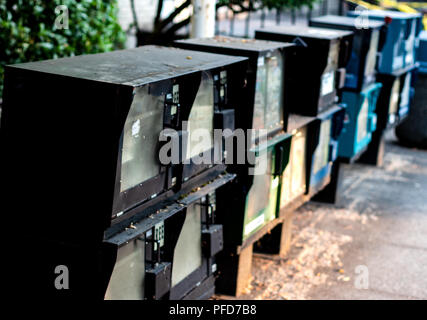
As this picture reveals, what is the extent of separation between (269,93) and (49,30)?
2827mm

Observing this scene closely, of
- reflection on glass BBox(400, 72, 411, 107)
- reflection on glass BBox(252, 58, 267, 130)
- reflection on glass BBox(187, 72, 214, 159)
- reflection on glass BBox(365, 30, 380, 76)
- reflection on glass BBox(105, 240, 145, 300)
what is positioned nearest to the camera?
reflection on glass BBox(105, 240, 145, 300)

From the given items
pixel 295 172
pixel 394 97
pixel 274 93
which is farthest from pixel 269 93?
pixel 394 97

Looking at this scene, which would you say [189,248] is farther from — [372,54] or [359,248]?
[372,54]

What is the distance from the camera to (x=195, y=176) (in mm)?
4504

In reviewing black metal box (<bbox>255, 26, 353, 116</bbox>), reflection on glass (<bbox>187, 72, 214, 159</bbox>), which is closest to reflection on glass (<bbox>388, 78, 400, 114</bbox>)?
black metal box (<bbox>255, 26, 353, 116</bbox>)

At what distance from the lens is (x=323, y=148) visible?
273 inches

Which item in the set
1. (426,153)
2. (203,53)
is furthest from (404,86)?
(203,53)

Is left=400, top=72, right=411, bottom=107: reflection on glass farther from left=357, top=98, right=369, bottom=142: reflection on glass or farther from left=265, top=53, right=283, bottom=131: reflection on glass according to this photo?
left=265, top=53, right=283, bottom=131: reflection on glass

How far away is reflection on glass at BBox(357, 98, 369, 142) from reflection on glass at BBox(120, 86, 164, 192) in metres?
4.49

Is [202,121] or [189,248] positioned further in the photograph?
[189,248]

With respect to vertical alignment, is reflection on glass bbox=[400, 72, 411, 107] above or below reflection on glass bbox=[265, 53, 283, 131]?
below

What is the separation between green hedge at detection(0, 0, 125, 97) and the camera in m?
6.73

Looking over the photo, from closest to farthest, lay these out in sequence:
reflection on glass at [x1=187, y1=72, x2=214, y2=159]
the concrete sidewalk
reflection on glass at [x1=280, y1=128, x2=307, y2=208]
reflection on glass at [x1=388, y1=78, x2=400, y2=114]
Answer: reflection on glass at [x1=187, y1=72, x2=214, y2=159] < the concrete sidewalk < reflection on glass at [x1=280, y1=128, x2=307, y2=208] < reflection on glass at [x1=388, y1=78, x2=400, y2=114]

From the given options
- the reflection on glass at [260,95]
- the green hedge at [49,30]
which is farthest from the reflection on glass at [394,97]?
the reflection on glass at [260,95]
